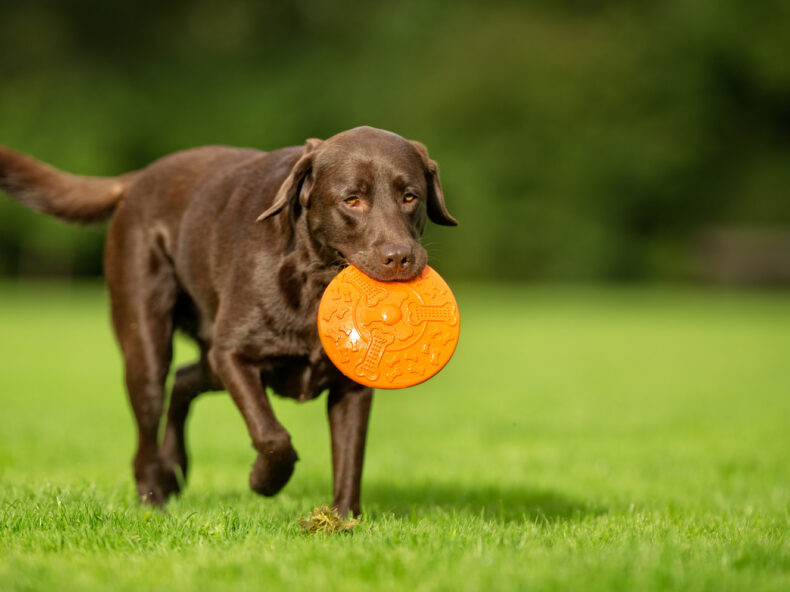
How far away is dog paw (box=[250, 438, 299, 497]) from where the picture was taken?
4.16 meters

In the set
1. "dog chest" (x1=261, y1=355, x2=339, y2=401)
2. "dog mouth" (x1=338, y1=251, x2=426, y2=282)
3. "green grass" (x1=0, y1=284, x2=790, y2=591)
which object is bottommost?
"green grass" (x1=0, y1=284, x2=790, y2=591)

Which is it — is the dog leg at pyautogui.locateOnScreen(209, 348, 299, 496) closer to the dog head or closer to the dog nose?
the dog head

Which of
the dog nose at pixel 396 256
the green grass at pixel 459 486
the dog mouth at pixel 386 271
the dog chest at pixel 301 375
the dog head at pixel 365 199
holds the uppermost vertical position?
the dog head at pixel 365 199

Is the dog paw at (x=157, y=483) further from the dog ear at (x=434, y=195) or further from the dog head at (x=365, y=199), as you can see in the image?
the dog ear at (x=434, y=195)

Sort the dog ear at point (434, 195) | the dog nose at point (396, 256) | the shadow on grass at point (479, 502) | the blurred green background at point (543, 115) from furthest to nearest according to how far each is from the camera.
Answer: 1. the blurred green background at point (543, 115)
2. the dog ear at point (434, 195)
3. the shadow on grass at point (479, 502)
4. the dog nose at point (396, 256)

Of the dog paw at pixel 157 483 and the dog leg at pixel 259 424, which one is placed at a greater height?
the dog leg at pixel 259 424

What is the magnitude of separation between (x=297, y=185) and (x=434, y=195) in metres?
0.66

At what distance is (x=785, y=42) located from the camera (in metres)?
38.1

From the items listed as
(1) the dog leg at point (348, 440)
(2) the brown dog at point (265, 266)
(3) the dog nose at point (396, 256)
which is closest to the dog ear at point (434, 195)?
(2) the brown dog at point (265, 266)

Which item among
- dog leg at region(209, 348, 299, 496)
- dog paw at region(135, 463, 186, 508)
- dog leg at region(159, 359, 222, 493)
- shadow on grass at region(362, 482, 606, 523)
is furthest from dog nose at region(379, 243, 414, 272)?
dog paw at region(135, 463, 186, 508)

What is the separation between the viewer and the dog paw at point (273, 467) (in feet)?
13.6

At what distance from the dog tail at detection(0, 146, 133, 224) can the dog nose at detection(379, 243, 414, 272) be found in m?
2.28

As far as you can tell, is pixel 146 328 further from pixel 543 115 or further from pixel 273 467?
pixel 543 115

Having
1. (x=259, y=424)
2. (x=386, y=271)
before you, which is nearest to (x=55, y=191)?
(x=259, y=424)
